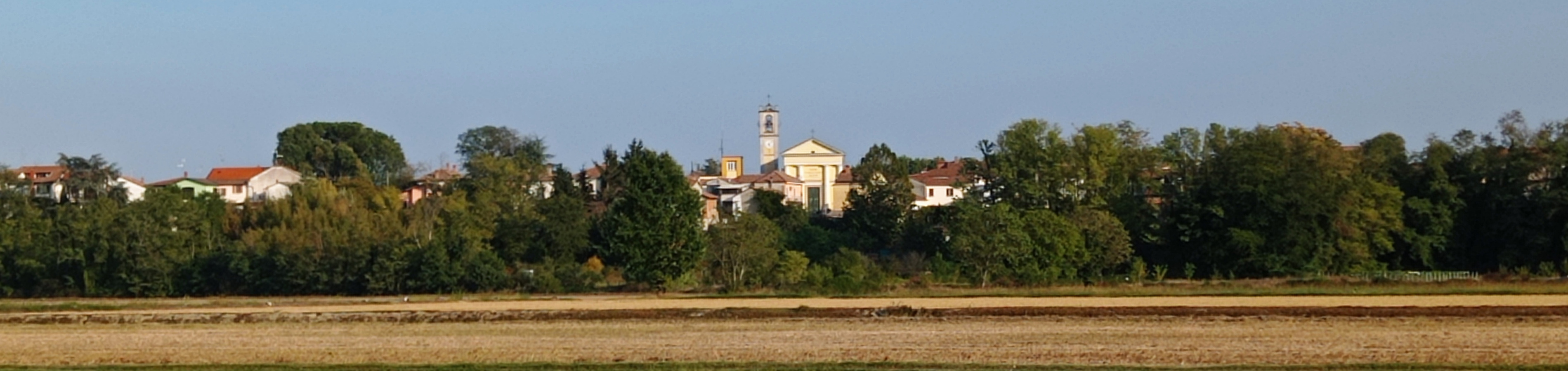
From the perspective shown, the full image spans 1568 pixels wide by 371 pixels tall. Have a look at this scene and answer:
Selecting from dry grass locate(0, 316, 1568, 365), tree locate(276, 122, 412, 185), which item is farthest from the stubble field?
tree locate(276, 122, 412, 185)

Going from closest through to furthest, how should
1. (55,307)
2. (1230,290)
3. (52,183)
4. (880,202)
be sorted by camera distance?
1. (1230,290)
2. (55,307)
3. (880,202)
4. (52,183)

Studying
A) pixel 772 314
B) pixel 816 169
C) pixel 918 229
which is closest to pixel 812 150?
pixel 816 169

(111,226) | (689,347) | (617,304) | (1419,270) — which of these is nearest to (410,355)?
(689,347)

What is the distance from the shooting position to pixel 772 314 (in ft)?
123

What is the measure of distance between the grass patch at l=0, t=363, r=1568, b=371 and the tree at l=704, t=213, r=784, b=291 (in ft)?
95.3

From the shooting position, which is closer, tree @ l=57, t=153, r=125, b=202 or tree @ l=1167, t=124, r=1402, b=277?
tree @ l=1167, t=124, r=1402, b=277

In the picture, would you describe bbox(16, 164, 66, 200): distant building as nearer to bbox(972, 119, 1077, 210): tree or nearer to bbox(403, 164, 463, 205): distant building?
bbox(403, 164, 463, 205): distant building

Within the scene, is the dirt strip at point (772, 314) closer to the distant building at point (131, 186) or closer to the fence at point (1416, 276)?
the fence at point (1416, 276)

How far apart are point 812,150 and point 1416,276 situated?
52.6 meters

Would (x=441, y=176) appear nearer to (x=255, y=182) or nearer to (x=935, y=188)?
(x=255, y=182)

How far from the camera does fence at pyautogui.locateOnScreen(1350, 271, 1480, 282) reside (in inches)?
2088

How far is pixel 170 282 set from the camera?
197 ft

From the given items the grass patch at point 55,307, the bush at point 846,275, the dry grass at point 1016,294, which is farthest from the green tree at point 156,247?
the bush at point 846,275

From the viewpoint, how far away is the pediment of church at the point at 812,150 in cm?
10448
